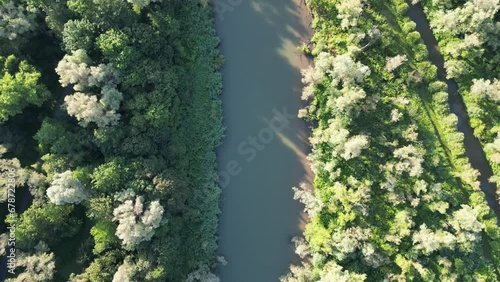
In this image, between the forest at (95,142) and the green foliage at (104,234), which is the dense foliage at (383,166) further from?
the green foliage at (104,234)

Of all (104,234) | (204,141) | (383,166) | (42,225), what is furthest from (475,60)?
(42,225)

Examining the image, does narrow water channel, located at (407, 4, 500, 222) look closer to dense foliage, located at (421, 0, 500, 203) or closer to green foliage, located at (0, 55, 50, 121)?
dense foliage, located at (421, 0, 500, 203)

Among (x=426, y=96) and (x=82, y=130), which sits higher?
(x=426, y=96)

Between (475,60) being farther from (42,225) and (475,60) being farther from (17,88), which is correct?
(42,225)

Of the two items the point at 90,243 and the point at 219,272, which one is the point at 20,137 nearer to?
the point at 90,243

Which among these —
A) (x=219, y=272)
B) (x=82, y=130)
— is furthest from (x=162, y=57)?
(x=219, y=272)

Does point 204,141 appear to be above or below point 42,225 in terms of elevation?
above
